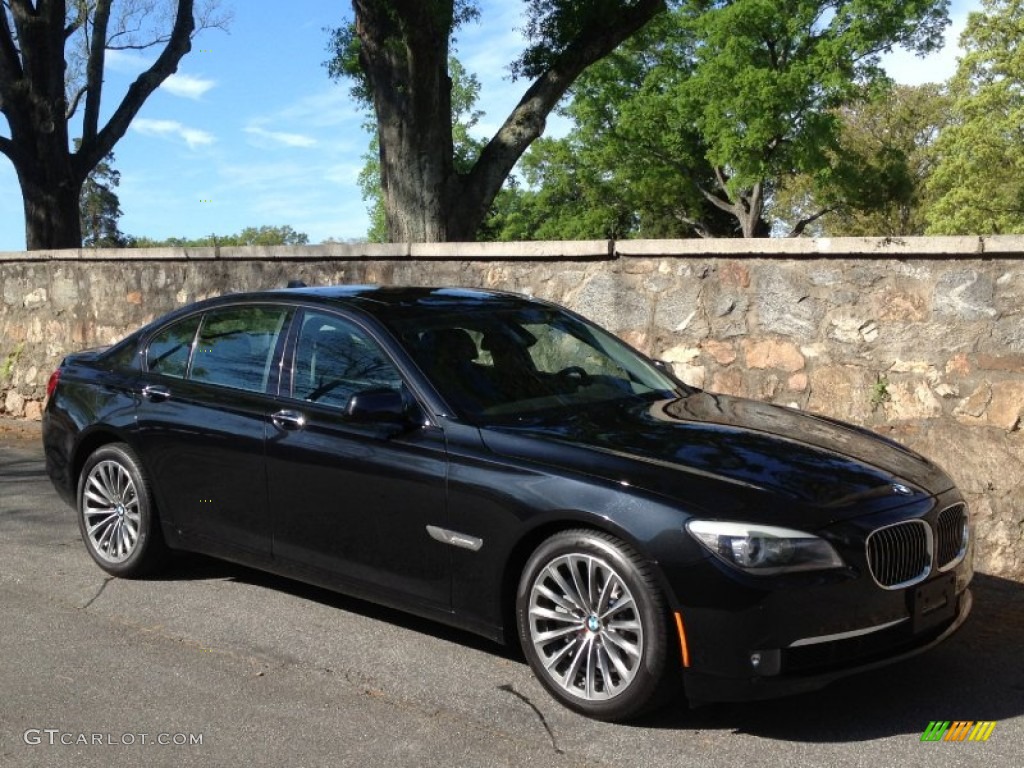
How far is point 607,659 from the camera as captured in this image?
4.11 metres

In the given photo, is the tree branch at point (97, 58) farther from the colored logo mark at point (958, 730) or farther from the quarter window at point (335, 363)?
the colored logo mark at point (958, 730)

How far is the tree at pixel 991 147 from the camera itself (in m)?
40.4

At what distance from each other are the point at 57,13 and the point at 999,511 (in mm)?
15130

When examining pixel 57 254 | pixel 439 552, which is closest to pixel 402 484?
pixel 439 552

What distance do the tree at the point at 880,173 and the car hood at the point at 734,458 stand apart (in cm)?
4131

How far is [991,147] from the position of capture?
1591 inches

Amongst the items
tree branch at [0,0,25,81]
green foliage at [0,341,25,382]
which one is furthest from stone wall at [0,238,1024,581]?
tree branch at [0,0,25,81]

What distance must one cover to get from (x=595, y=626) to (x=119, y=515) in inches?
121

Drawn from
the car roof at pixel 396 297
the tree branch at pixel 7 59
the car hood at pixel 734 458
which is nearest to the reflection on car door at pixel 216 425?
the car roof at pixel 396 297

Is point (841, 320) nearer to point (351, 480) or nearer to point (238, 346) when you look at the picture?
point (351, 480)

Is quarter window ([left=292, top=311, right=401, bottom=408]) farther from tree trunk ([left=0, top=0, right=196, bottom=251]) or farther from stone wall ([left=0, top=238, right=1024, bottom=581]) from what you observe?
tree trunk ([left=0, top=0, right=196, bottom=251])

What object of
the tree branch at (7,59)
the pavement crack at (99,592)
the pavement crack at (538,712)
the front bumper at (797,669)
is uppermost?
the tree branch at (7,59)

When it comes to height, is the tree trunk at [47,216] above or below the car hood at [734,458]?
above

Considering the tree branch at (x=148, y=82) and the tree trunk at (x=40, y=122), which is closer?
the tree trunk at (x=40, y=122)
